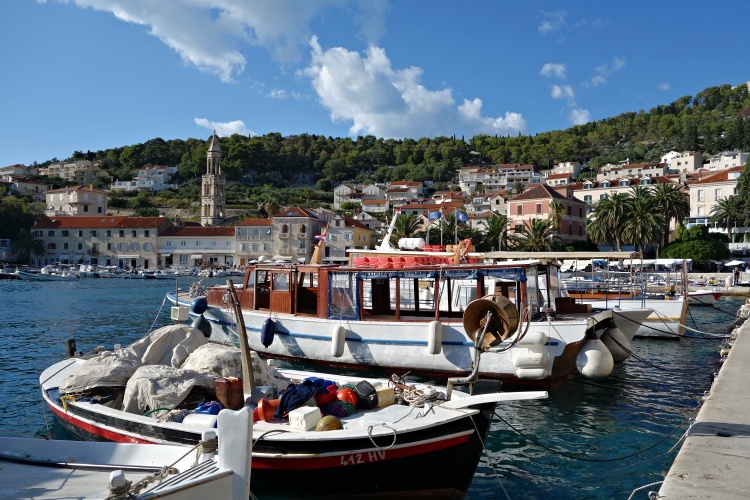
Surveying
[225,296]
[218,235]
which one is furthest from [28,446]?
[218,235]

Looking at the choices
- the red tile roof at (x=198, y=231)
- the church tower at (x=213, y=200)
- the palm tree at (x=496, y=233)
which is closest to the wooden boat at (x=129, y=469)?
the palm tree at (x=496, y=233)

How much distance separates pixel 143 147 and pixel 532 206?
122032 mm

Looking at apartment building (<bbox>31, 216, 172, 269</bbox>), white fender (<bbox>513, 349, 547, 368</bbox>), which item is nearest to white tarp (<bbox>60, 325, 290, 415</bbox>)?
white fender (<bbox>513, 349, 547, 368</bbox>)

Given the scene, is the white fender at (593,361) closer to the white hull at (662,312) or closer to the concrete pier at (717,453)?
the concrete pier at (717,453)

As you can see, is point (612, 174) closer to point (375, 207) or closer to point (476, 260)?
point (375, 207)

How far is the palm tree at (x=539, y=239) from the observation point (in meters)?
54.2

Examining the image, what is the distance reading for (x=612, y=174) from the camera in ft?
353

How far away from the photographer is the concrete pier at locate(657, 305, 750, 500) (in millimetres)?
5602

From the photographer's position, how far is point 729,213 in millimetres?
65000

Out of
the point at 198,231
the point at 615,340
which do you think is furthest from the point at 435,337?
the point at 198,231

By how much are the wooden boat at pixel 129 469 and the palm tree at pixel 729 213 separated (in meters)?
71.1

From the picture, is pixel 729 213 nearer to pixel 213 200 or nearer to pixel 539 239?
pixel 539 239

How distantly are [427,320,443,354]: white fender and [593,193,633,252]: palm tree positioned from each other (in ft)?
147

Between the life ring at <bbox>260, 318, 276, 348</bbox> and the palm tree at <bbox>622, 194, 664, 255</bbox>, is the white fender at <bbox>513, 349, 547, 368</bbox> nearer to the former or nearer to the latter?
the life ring at <bbox>260, 318, 276, 348</bbox>
